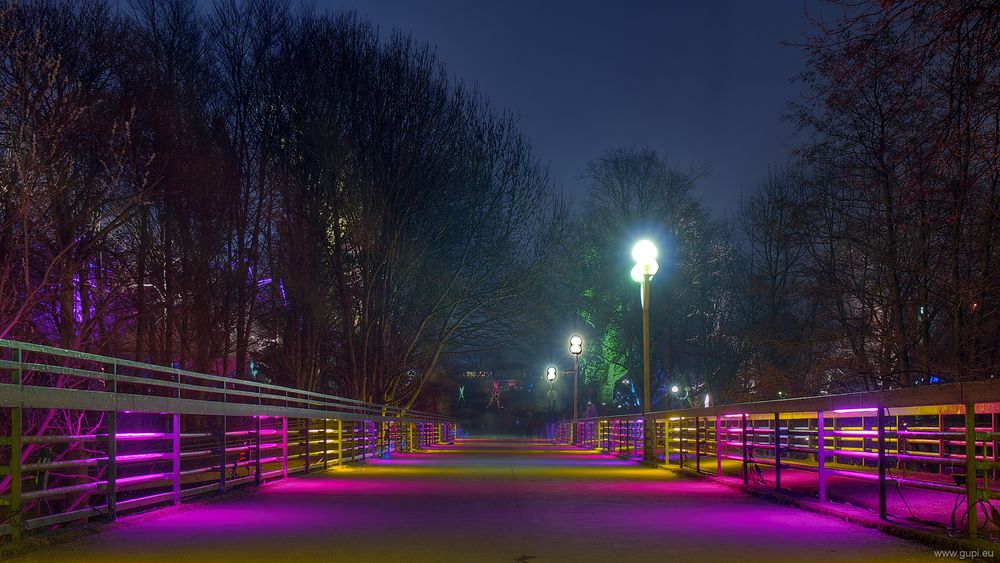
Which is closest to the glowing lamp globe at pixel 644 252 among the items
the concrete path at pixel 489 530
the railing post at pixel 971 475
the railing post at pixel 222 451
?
the concrete path at pixel 489 530

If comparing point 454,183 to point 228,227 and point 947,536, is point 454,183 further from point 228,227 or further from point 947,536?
point 947,536

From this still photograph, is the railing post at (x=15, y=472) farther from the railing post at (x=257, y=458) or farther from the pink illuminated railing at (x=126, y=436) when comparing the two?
the railing post at (x=257, y=458)

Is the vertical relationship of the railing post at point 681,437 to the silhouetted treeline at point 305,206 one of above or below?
below

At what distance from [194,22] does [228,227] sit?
20.2 feet

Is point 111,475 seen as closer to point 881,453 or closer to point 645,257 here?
point 881,453

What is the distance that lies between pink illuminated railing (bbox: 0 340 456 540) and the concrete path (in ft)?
1.65

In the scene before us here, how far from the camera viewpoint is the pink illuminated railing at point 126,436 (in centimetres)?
761

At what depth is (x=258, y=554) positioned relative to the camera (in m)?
7.24

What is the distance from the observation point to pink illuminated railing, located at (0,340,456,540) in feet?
25.0

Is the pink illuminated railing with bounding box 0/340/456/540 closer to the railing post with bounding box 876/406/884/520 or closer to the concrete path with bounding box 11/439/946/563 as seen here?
the concrete path with bounding box 11/439/946/563

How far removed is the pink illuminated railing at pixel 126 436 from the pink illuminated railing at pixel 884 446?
22.0 ft

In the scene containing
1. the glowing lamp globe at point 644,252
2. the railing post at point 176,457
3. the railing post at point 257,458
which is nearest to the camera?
the railing post at point 176,457

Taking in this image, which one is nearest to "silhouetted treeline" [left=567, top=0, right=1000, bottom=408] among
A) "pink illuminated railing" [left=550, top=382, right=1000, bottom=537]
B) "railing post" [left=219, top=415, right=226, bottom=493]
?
"pink illuminated railing" [left=550, top=382, right=1000, bottom=537]
